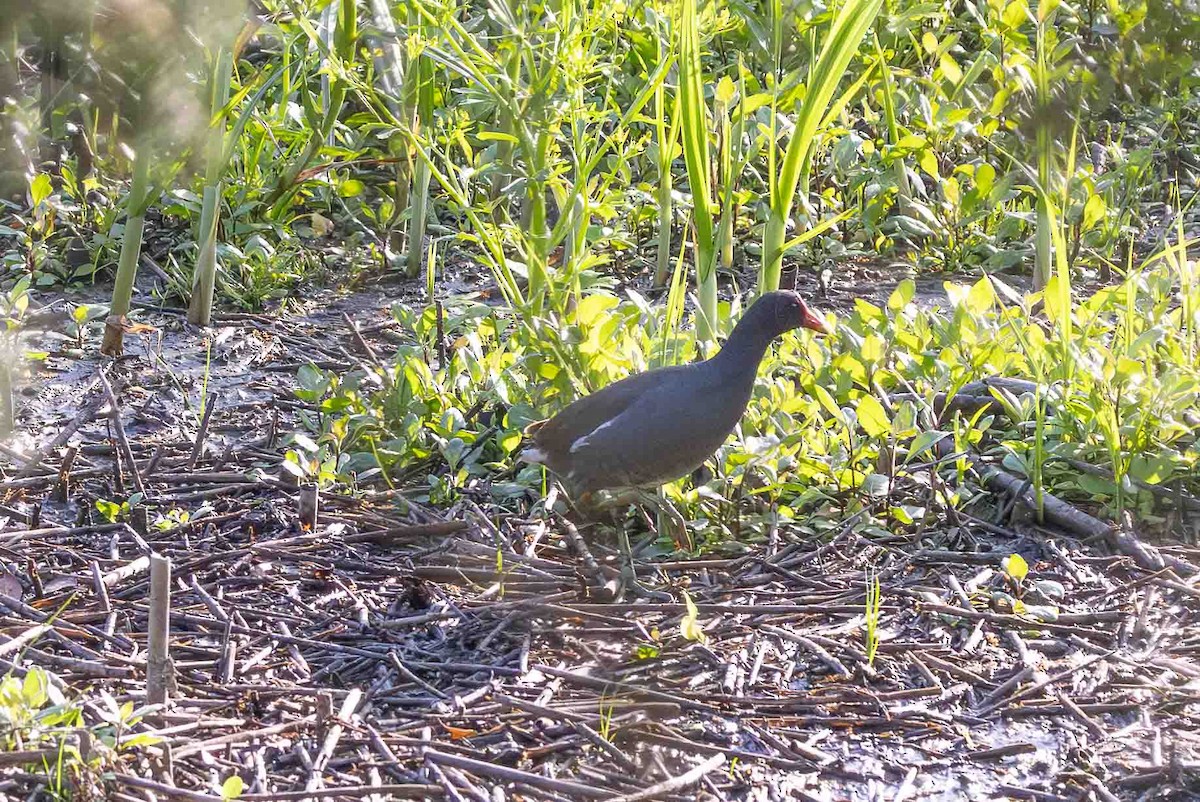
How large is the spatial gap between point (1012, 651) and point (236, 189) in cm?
288

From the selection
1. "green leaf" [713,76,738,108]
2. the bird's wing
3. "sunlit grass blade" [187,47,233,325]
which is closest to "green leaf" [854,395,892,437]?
the bird's wing

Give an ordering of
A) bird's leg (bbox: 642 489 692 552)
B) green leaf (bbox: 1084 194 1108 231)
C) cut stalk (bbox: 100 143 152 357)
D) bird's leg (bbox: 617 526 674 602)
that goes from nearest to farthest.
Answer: bird's leg (bbox: 617 526 674 602)
bird's leg (bbox: 642 489 692 552)
cut stalk (bbox: 100 143 152 357)
green leaf (bbox: 1084 194 1108 231)

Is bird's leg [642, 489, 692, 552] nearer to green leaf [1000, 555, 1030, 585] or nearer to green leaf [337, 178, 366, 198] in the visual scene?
green leaf [1000, 555, 1030, 585]

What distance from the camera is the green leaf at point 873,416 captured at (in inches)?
120

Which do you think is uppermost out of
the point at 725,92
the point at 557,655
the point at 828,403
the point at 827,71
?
the point at 827,71

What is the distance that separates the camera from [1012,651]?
8.68 ft

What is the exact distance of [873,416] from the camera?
3068 millimetres

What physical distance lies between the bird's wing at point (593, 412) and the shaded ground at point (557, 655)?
0.21 m

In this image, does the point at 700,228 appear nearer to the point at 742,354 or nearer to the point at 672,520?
the point at 742,354

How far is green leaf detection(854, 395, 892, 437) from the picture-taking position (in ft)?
10.0

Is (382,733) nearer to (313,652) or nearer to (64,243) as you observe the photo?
(313,652)

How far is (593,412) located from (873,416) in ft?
2.15

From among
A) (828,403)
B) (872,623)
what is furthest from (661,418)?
(872,623)

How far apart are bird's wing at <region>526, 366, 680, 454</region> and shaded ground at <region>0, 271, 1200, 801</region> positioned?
21 cm
